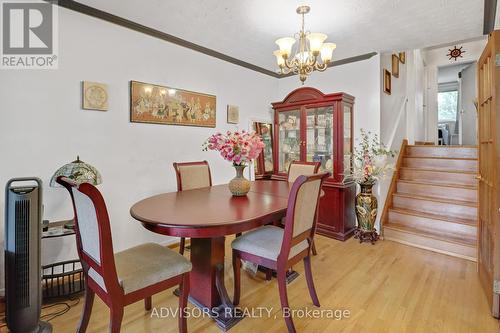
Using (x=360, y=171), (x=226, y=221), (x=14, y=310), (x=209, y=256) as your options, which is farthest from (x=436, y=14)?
(x=14, y=310)

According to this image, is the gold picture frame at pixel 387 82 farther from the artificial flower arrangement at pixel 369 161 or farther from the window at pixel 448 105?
the window at pixel 448 105

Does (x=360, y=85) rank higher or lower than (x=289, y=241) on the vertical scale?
higher

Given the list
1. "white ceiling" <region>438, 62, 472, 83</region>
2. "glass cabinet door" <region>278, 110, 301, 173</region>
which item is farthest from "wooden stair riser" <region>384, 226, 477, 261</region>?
"white ceiling" <region>438, 62, 472, 83</region>

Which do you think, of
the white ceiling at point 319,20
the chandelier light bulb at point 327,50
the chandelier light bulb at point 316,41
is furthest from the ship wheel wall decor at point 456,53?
the chandelier light bulb at point 316,41

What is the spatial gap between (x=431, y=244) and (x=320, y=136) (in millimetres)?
1826

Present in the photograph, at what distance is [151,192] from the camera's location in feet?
9.47

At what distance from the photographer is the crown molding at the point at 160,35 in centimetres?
228

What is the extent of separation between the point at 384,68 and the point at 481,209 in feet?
7.09

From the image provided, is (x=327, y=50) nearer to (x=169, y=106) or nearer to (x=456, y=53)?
(x=169, y=106)

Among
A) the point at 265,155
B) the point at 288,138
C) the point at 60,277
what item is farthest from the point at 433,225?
the point at 60,277

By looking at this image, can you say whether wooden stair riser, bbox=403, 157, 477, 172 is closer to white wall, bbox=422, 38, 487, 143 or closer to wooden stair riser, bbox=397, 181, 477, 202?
wooden stair riser, bbox=397, 181, 477, 202

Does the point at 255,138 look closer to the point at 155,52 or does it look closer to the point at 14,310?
the point at 155,52

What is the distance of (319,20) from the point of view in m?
2.56

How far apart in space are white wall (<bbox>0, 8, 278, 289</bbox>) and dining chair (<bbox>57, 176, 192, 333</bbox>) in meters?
1.01
